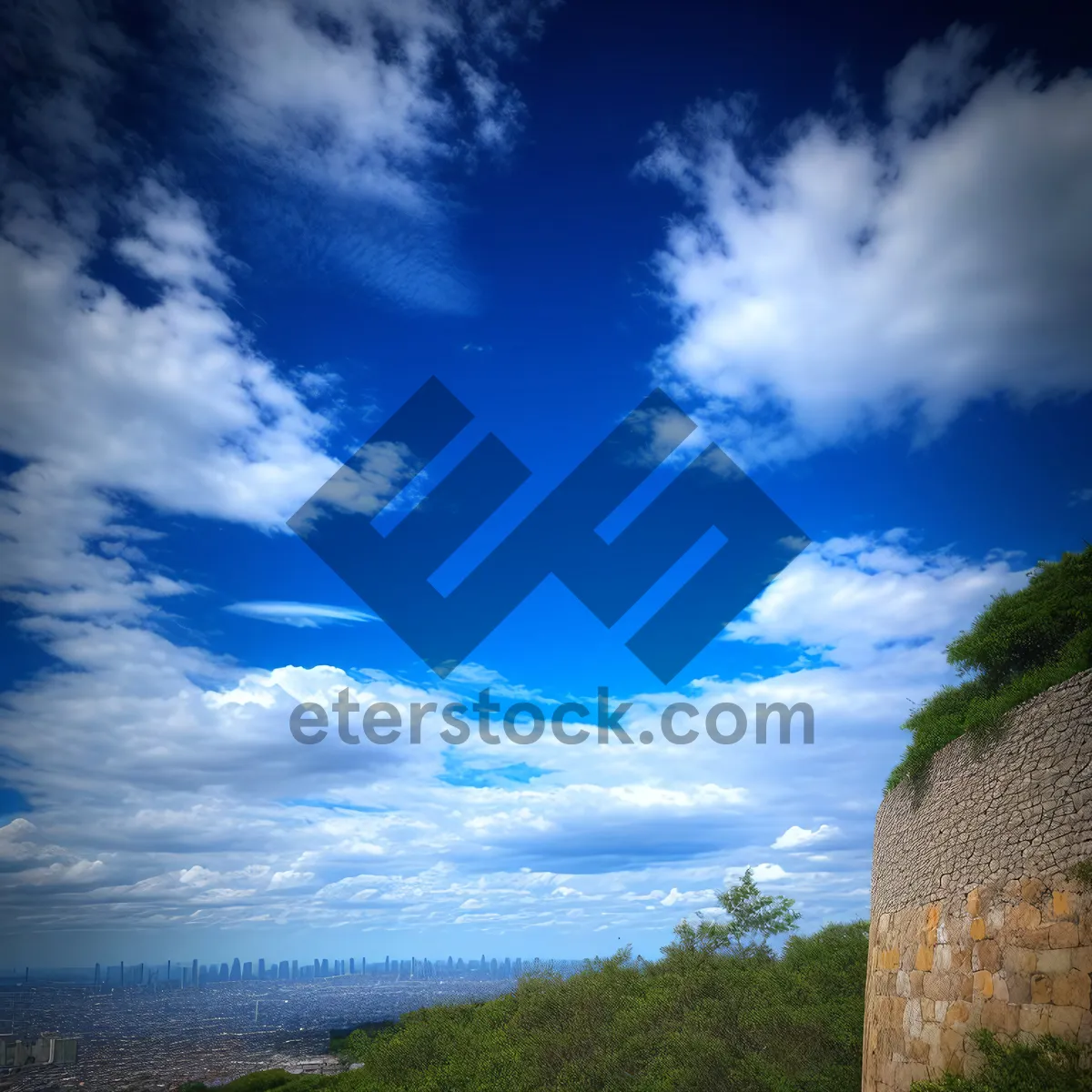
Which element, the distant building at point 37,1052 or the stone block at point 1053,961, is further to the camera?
the distant building at point 37,1052

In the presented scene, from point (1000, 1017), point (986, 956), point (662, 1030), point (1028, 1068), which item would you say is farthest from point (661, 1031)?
point (1028, 1068)

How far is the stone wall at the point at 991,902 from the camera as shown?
29.8 feet

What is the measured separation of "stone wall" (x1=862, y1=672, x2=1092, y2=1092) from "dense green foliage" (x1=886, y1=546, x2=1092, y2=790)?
1.40ft

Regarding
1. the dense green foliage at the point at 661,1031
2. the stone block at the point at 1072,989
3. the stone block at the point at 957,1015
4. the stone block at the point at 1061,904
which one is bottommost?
the dense green foliage at the point at 661,1031

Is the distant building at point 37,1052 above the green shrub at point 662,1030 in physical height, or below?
below

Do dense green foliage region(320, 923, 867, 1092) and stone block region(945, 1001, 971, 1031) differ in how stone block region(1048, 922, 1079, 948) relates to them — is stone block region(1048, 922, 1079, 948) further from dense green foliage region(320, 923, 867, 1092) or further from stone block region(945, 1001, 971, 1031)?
dense green foliage region(320, 923, 867, 1092)

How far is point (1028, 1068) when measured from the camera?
28.5 feet

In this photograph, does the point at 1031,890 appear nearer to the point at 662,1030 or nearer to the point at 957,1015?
the point at 957,1015

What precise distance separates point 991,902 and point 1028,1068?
7.16ft

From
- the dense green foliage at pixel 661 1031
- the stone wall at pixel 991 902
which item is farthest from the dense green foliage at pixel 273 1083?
the stone wall at pixel 991 902

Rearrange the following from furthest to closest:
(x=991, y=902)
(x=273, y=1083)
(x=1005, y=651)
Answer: (x=273, y=1083)
(x=1005, y=651)
(x=991, y=902)

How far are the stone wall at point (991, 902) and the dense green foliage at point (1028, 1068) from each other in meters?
0.21

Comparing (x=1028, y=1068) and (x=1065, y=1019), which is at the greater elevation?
(x=1065, y=1019)

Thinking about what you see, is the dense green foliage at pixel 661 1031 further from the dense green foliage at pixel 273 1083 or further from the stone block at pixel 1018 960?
the stone block at pixel 1018 960
